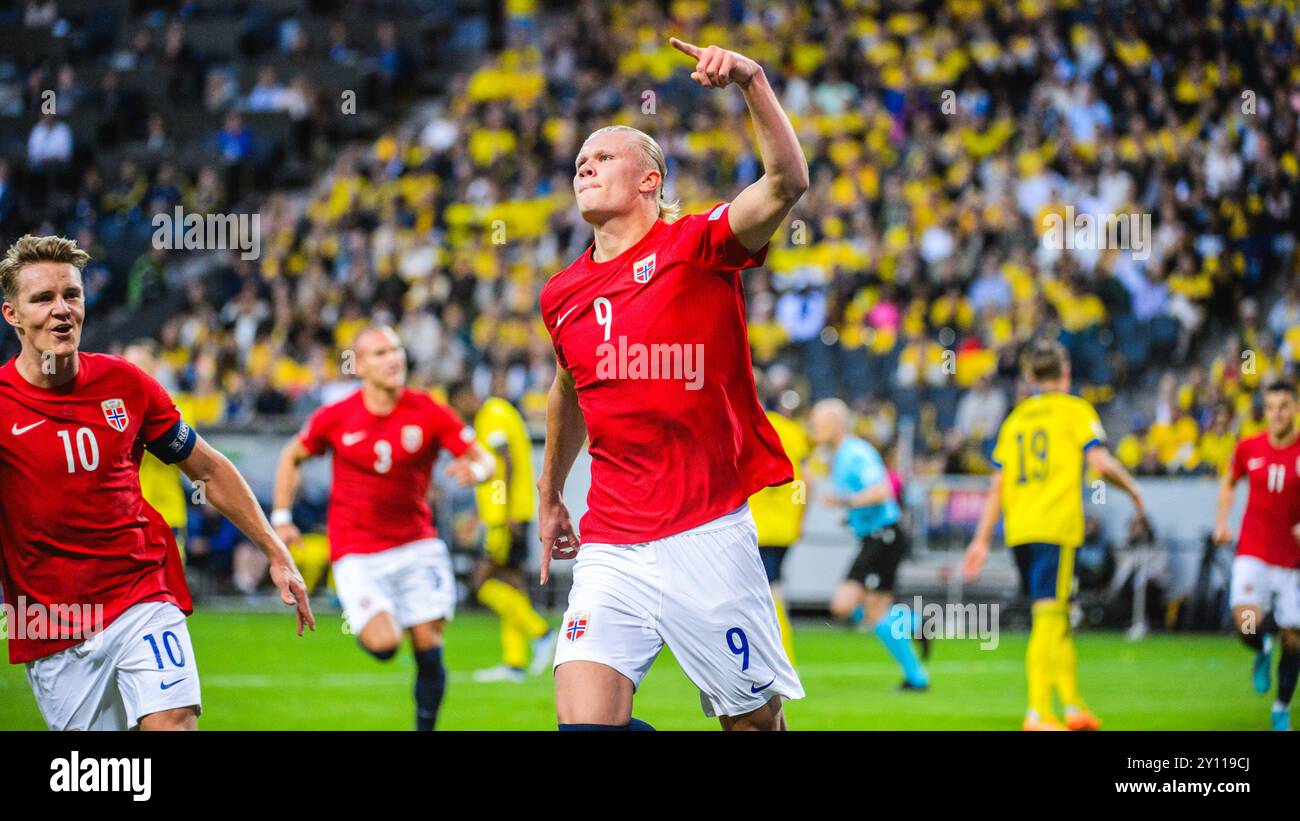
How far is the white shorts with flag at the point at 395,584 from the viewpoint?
9336mm

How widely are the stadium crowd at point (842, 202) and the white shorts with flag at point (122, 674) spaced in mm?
11099

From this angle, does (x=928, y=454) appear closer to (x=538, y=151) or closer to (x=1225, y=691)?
(x=1225, y=691)

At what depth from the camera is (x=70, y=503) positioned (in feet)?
18.1

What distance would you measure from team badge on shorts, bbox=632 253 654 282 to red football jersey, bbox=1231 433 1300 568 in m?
6.54

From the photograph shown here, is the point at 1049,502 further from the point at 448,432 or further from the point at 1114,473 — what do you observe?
the point at 448,432

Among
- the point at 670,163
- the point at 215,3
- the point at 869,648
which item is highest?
the point at 215,3

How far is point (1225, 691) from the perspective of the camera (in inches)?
471

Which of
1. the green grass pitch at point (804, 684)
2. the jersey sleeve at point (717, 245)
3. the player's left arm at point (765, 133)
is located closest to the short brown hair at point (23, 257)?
the jersey sleeve at point (717, 245)

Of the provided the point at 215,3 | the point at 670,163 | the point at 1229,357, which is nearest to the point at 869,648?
the point at 1229,357

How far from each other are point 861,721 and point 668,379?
5.84 meters

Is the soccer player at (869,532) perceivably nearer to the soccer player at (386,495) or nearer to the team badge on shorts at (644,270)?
the soccer player at (386,495)

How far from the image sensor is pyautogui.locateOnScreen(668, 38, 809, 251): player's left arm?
4.67 meters

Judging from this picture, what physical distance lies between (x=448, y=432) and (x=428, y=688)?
1648mm
